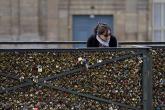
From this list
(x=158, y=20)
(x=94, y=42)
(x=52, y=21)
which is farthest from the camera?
(x=158, y=20)

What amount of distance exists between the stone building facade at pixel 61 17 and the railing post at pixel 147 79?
38.3ft

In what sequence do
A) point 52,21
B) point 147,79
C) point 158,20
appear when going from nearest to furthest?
point 147,79
point 52,21
point 158,20

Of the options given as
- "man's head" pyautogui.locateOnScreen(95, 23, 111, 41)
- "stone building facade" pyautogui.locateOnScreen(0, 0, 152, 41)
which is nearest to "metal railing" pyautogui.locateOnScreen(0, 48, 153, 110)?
"man's head" pyautogui.locateOnScreen(95, 23, 111, 41)

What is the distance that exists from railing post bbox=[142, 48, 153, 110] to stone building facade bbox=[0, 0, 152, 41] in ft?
38.3

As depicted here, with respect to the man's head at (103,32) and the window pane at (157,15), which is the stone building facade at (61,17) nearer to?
the window pane at (157,15)

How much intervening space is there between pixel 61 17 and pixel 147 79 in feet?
39.0

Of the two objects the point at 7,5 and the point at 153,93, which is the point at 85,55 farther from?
the point at 7,5

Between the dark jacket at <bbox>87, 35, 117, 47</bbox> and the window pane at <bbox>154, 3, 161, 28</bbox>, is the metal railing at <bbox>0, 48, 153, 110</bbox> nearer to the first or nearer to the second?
the dark jacket at <bbox>87, 35, 117, 47</bbox>

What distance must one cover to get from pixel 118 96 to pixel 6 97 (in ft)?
5.04

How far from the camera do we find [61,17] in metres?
18.8

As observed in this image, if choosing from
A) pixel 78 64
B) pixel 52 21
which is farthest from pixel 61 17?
pixel 78 64

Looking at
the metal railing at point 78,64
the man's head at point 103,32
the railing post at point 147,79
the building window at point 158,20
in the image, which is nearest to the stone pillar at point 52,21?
the building window at point 158,20

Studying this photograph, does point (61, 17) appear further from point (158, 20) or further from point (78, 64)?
point (78, 64)

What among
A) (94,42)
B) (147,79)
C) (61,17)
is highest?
(61,17)
